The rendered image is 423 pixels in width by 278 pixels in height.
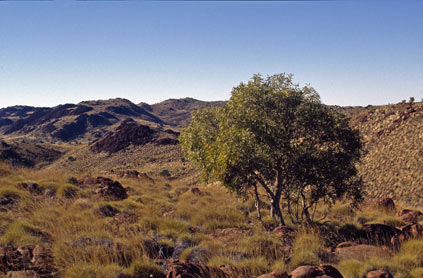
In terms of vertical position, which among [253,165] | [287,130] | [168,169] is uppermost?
[287,130]

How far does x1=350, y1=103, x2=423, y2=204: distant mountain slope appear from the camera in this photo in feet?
90.4

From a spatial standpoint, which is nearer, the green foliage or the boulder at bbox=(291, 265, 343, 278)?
the boulder at bbox=(291, 265, 343, 278)

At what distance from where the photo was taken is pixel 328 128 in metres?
11.9

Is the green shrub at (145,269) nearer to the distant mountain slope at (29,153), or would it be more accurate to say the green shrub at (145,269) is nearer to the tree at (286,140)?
the tree at (286,140)

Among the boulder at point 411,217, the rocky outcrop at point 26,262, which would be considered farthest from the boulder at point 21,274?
the boulder at point 411,217

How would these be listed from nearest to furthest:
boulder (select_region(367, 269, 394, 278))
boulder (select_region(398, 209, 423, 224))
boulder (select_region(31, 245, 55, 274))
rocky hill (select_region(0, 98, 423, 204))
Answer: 1. boulder (select_region(31, 245, 55, 274))
2. boulder (select_region(367, 269, 394, 278))
3. boulder (select_region(398, 209, 423, 224))
4. rocky hill (select_region(0, 98, 423, 204))

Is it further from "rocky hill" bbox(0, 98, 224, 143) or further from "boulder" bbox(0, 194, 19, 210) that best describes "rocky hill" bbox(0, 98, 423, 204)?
"boulder" bbox(0, 194, 19, 210)

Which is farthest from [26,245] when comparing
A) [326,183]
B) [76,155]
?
[76,155]

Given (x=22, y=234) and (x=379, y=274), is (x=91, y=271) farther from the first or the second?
(x=379, y=274)

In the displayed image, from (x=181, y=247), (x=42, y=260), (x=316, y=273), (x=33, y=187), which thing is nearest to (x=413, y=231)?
(x=316, y=273)

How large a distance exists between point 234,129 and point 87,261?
7.35 meters

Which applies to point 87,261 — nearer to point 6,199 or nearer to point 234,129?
point 6,199

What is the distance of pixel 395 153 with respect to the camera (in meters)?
33.8

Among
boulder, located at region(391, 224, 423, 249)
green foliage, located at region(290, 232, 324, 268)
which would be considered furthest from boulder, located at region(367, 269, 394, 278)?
boulder, located at region(391, 224, 423, 249)
